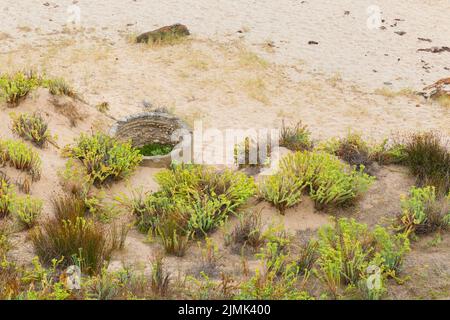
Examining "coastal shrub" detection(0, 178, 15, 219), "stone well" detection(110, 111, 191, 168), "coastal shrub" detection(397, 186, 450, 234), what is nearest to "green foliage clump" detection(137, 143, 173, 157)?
"stone well" detection(110, 111, 191, 168)

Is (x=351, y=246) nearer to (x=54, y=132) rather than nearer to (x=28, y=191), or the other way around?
(x=28, y=191)

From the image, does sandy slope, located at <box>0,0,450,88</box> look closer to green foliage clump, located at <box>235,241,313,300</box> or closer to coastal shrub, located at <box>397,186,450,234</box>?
coastal shrub, located at <box>397,186,450,234</box>

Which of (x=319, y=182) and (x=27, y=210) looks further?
(x=319, y=182)

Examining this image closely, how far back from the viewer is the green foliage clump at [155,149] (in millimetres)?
9281

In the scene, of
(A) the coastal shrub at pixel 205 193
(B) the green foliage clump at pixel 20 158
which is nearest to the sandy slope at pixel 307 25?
(A) the coastal shrub at pixel 205 193

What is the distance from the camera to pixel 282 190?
22.0ft

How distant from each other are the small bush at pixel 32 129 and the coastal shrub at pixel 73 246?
9.17ft

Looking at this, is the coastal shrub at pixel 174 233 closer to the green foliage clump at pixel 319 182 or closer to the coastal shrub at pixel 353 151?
the green foliage clump at pixel 319 182

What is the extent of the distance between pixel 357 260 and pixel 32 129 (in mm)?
5266

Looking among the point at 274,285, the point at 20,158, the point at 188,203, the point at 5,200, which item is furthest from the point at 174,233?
the point at 20,158

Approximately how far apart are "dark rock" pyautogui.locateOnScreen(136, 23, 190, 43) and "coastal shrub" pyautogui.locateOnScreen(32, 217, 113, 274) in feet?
27.7

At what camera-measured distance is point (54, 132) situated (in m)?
8.76

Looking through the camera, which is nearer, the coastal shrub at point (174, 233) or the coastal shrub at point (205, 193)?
the coastal shrub at point (174, 233)

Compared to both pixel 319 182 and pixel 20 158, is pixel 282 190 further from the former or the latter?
pixel 20 158
